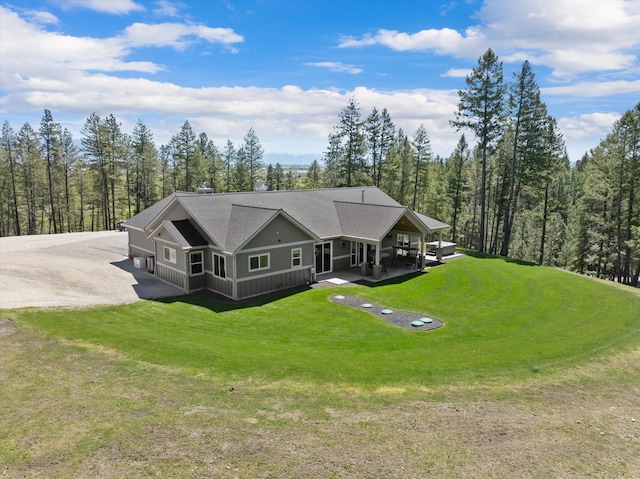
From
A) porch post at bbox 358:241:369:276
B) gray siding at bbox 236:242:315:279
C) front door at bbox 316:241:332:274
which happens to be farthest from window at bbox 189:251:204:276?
porch post at bbox 358:241:369:276

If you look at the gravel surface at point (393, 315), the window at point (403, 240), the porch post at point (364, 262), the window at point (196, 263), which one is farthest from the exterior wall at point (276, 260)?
the window at point (403, 240)

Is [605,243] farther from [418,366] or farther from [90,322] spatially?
[90,322]

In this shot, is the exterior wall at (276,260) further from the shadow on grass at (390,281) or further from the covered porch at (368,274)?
the shadow on grass at (390,281)

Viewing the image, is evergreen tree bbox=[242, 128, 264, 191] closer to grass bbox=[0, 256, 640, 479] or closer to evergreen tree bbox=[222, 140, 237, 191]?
evergreen tree bbox=[222, 140, 237, 191]

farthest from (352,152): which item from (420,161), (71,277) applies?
(71,277)

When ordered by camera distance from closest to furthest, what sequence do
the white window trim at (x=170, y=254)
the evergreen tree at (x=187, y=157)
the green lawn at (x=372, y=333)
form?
the green lawn at (x=372, y=333), the white window trim at (x=170, y=254), the evergreen tree at (x=187, y=157)

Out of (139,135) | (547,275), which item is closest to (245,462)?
(547,275)
